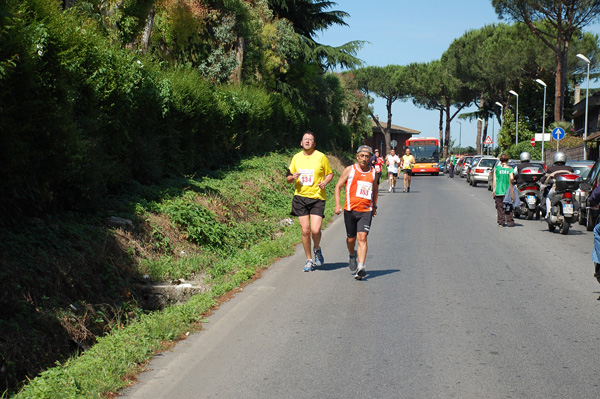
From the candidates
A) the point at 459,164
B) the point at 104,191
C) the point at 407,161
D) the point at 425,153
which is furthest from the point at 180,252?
the point at 459,164

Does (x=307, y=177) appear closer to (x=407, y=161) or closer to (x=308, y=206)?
(x=308, y=206)

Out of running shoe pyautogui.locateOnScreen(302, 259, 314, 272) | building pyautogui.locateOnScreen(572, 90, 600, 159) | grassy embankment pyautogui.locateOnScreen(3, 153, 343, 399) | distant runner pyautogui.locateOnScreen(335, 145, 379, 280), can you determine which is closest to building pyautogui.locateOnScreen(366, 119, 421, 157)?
building pyautogui.locateOnScreen(572, 90, 600, 159)

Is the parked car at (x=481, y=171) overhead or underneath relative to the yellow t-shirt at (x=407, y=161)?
underneath

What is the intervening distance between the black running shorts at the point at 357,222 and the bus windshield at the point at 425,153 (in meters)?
48.3

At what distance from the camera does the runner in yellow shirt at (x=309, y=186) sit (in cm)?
1040

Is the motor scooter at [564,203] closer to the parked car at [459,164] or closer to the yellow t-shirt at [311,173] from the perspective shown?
the yellow t-shirt at [311,173]

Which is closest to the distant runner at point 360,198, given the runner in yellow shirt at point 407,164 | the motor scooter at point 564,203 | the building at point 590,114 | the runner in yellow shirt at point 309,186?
the runner in yellow shirt at point 309,186

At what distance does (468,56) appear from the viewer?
69.1 m

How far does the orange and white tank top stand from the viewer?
392 inches

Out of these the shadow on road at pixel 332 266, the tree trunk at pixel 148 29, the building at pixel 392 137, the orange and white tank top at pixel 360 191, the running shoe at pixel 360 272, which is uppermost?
the tree trunk at pixel 148 29

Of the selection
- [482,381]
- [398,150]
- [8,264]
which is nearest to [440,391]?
[482,381]

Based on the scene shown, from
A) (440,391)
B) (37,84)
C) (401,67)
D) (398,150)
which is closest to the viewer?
(440,391)

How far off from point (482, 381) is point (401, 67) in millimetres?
86312

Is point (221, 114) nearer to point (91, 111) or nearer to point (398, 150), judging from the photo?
point (91, 111)
